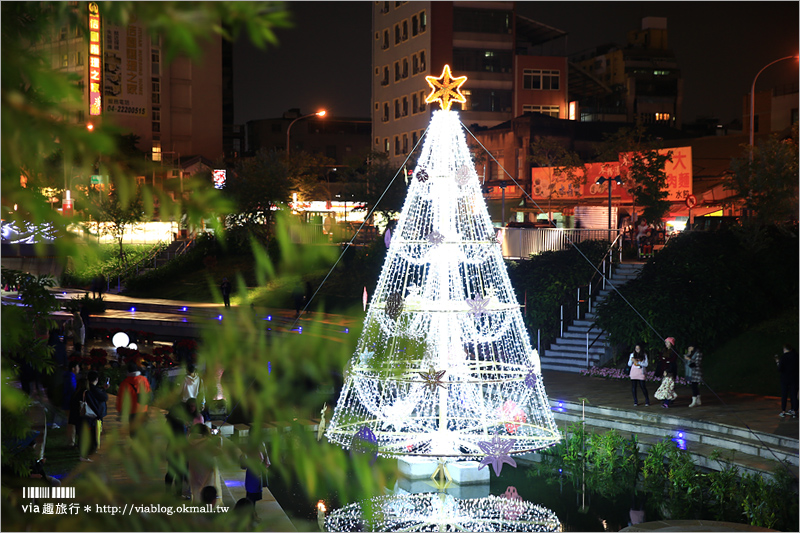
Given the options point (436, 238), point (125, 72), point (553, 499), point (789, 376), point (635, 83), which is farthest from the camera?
point (635, 83)

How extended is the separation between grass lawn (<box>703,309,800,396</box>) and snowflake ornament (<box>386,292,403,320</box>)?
10.3 meters

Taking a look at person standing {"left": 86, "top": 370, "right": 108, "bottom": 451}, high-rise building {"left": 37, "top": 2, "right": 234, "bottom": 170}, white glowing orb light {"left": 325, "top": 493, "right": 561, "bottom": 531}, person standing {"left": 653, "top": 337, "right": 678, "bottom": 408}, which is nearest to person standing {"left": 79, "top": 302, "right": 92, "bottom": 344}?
person standing {"left": 86, "top": 370, "right": 108, "bottom": 451}

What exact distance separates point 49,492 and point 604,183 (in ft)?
111

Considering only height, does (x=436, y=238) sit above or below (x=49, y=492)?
above

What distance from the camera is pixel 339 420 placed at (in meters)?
12.3

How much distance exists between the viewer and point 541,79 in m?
57.5

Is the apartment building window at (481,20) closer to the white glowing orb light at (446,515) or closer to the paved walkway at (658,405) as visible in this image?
the paved walkway at (658,405)

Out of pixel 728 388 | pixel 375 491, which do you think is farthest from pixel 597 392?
pixel 375 491

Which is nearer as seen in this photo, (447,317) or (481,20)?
(447,317)

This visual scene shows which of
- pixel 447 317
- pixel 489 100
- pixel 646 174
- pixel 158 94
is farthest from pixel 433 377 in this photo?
pixel 158 94

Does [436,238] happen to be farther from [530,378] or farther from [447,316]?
[530,378]

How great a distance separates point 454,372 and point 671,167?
85.5 feet

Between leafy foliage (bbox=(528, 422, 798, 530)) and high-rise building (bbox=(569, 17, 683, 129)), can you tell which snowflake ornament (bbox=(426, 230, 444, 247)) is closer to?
leafy foliage (bbox=(528, 422, 798, 530))

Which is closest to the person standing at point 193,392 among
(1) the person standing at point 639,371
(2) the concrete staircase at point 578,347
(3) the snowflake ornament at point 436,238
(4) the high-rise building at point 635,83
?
(3) the snowflake ornament at point 436,238
